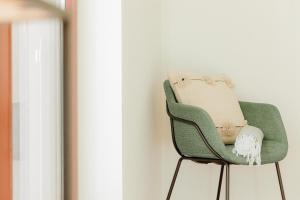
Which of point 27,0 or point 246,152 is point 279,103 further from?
point 27,0

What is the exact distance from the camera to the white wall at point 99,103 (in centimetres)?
178

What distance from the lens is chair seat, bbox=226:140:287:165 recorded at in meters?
1.99

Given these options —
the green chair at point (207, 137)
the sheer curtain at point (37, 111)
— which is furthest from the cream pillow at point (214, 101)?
the sheer curtain at point (37, 111)

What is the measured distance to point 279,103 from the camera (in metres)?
2.70

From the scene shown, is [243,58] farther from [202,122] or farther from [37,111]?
[37,111]

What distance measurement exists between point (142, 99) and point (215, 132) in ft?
1.56

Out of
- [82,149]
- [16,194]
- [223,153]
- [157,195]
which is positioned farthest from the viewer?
[157,195]

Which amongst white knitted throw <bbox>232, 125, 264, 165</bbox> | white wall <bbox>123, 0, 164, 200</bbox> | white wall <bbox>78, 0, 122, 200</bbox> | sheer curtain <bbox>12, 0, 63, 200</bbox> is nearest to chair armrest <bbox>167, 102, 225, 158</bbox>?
white knitted throw <bbox>232, 125, 264, 165</bbox>

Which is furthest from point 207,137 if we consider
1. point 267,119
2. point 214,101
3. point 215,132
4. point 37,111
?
point 37,111

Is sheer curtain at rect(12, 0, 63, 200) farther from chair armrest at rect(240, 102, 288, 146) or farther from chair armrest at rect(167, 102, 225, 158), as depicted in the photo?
chair armrest at rect(240, 102, 288, 146)

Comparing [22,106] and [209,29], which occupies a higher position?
[209,29]

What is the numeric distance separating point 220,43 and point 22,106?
1.71m

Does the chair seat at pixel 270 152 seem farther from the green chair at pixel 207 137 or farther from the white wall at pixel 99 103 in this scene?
the white wall at pixel 99 103

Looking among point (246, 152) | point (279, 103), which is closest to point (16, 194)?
point (246, 152)
